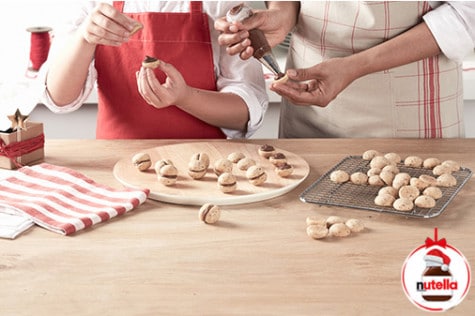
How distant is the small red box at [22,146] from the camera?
1.50m

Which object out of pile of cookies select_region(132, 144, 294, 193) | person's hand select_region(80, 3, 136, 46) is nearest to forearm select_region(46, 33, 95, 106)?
person's hand select_region(80, 3, 136, 46)

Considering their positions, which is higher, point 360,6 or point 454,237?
point 360,6

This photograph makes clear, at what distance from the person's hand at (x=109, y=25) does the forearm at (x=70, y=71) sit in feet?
0.40

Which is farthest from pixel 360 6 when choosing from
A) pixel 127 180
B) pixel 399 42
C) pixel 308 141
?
pixel 127 180

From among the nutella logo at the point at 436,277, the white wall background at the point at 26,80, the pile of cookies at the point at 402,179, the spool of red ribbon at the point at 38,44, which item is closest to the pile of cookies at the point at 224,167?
the pile of cookies at the point at 402,179

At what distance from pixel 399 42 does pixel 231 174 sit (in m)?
0.58

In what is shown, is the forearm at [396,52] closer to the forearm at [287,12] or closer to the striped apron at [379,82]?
the striped apron at [379,82]

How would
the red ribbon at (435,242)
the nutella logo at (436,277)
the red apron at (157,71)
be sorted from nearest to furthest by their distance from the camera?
the nutella logo at (436,277)
the red ribbon at (435,242)
the red apron at (157,71)

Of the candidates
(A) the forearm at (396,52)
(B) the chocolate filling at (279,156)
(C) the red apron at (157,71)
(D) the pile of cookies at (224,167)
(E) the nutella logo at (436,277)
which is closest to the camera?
(E) the nutella logo at (436,277)

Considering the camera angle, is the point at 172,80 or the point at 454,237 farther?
the point at 172,80

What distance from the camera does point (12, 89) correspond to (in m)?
2.95

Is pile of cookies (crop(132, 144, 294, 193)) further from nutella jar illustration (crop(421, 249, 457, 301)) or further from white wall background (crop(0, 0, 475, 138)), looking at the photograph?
white wall background (crop(0, 0, 475, 138))

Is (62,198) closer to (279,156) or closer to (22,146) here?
(22,146)

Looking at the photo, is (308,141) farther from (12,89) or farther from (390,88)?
(12,89)
